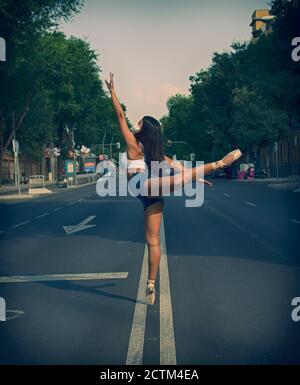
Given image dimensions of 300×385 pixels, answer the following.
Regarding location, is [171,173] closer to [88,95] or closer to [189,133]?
[88,95]

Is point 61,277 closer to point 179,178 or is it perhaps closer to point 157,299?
point 157,299

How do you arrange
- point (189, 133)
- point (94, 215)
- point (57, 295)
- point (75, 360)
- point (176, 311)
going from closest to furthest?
point (75, 360) < point (176, 311) < point (57, 295) < point (94, 215) < point (189, 133)

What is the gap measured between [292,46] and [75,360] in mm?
25308

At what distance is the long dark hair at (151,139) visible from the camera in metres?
5.94

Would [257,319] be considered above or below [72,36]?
below

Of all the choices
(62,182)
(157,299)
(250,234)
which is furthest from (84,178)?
(157,299)

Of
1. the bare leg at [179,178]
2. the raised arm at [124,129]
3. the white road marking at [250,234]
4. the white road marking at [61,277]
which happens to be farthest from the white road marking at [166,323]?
the white road marking at [250,234]

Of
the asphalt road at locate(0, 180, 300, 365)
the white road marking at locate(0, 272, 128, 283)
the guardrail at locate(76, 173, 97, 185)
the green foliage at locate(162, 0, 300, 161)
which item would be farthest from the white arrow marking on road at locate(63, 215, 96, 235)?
the guardrail at locate(76, 173, 97, 185)

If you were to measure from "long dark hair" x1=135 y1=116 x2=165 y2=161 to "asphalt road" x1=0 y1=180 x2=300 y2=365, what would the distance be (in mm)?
1617

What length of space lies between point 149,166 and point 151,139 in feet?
0.94

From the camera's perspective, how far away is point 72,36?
2685 inches

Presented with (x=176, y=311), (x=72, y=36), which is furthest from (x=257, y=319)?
(x=72, y=36)

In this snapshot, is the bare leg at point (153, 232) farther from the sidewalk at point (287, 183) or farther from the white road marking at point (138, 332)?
the sidewalk at point (287, 183)

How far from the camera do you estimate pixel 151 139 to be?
5.94m
